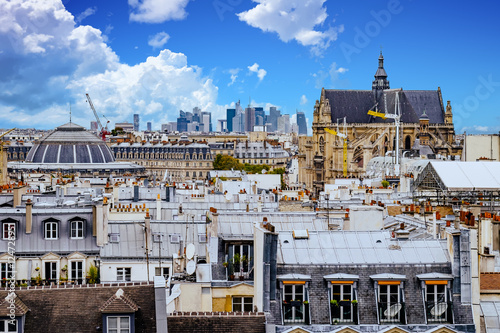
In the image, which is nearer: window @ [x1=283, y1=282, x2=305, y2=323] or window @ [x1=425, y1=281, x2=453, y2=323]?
window @ [x1=283, y1=282, x2=305, y2=323]

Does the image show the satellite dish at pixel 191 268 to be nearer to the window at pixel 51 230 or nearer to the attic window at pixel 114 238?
the attic window at pixel 114 238

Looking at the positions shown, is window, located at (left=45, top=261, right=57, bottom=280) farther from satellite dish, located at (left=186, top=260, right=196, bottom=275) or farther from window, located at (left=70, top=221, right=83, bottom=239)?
satellite dish, located at (left=186, top=260, right=196, bottom=275)

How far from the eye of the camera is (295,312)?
2006 cm

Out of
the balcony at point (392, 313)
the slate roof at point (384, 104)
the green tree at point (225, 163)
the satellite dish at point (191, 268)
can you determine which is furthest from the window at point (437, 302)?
the green tree at point (225, 163)

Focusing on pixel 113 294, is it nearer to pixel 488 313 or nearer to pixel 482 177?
pixel 488 313

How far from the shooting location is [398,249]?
861 inches

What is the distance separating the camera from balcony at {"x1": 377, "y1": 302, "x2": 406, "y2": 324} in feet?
66.4

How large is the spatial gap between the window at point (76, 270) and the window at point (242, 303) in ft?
28.7

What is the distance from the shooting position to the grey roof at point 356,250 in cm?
2128

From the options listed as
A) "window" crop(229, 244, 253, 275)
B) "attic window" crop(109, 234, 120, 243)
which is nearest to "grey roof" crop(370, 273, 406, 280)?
"window" crop(229, 244, 253, 275)

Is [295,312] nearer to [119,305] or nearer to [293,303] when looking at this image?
[293,303]

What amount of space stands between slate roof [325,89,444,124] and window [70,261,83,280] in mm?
125441

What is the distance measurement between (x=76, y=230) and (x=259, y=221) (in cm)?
662

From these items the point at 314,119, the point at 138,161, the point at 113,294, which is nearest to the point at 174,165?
the point at 138,161
